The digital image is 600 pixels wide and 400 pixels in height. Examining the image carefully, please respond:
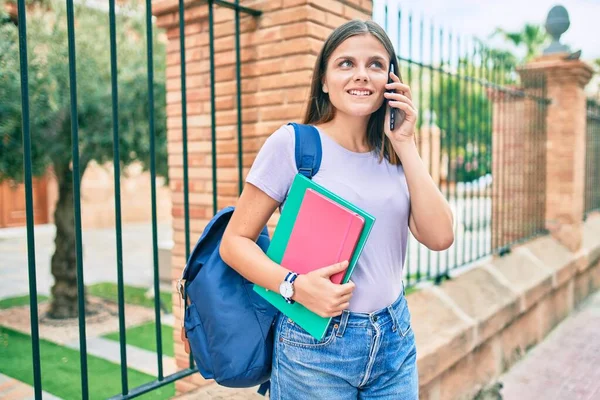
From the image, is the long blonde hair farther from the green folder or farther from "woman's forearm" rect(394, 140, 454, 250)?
the green folder

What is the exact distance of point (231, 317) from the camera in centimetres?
165

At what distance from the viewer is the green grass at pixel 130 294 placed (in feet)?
26.1

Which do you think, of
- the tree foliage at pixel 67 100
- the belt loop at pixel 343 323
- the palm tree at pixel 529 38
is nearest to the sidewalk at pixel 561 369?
the belt loop at pixel 343 323

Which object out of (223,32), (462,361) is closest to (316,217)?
(223,32)

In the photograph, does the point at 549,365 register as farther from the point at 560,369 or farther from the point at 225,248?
the point at 225,248

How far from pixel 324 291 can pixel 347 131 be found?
0.53 metres

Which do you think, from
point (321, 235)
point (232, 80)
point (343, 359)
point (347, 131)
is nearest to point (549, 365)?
point (232, 80)

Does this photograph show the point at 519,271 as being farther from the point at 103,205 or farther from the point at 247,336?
the point at 103,205

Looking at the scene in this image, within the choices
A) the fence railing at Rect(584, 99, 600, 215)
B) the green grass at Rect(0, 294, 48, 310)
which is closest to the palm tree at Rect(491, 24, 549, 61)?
the fence railing at Rect(584, 99, 600, 215)

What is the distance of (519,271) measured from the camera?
539 cm

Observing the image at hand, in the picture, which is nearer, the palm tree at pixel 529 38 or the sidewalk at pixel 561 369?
the sidewalk at pixel 561 369

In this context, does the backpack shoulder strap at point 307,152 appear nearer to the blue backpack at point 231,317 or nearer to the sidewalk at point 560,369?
the blue backpack at point 231,317

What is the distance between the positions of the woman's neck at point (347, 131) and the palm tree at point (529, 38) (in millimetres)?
30205

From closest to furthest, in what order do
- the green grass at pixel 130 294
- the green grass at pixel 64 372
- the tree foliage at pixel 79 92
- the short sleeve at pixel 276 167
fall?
the short sleeve at pixel 276 167 < the green grass at pixel 64 372 < the tree foliage at pixel 79 92 < the green grass at pixel 130 294
